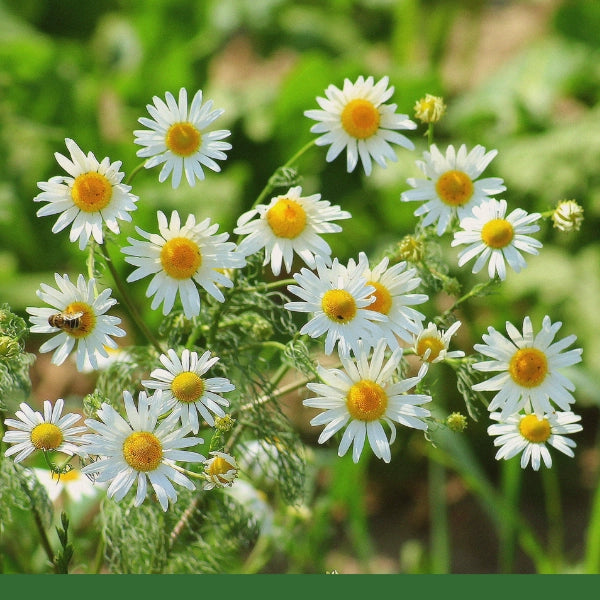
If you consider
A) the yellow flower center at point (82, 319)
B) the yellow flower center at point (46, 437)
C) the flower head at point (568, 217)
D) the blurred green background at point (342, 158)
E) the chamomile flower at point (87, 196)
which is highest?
the blurred green background at point (342, 158)

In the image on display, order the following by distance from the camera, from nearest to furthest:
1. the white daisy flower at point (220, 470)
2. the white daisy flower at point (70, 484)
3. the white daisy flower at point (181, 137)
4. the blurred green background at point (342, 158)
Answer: the white daisy flower at point (220, 470) < the white daisy flower at point (181, 137) < the white daisy flower at point (70, 484) < the blurred green background at point (342, 158)

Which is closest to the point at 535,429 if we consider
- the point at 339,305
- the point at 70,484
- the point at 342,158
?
the point at 339,305

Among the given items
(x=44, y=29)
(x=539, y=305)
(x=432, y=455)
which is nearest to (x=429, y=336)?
(x=432, y=455)

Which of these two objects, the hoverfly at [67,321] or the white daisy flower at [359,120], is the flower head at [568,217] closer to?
the white daisy flower at [359,120]

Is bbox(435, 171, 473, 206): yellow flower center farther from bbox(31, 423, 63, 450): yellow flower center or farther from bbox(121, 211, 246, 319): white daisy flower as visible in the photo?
bbox(31, 423, 63, 450): yellow flower center

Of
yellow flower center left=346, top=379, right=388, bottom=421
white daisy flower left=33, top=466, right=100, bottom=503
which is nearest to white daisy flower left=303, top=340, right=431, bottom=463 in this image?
yellow flower center left=346, top=379, right=388, bottom=421

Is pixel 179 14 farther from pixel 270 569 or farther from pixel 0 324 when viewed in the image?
pixel 0 324

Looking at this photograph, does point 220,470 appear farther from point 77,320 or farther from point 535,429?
point 535,429

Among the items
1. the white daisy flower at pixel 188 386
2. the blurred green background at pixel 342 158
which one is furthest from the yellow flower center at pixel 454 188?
the blurred green background at pixel 342 158
